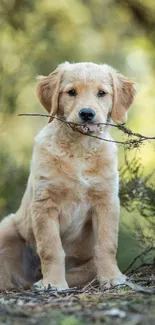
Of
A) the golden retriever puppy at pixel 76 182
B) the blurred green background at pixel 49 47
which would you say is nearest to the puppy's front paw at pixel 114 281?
the golden retriever puppy at pixel 76 182

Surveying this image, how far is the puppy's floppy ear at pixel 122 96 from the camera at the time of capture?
5918 millimetres

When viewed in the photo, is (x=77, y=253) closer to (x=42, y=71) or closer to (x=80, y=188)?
(x=80, y=188)

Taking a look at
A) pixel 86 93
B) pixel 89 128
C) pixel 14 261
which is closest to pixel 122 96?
pixel 86 93

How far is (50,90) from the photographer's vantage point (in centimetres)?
603

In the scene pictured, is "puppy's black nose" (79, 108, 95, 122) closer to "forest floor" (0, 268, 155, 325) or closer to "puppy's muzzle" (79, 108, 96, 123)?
"puppy's muzzle" (79, 108, 96, 123)

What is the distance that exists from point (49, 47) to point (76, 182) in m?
4.62

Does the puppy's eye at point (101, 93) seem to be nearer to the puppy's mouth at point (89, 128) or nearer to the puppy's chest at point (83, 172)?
the puppy's mouth at point (89, 128)

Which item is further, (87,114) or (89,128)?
(89,128)

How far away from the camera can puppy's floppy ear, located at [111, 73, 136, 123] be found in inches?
233

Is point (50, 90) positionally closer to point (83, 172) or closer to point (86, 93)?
point (86, 93)

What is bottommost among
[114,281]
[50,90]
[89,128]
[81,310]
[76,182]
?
[81,310]

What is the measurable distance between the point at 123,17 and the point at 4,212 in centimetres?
292

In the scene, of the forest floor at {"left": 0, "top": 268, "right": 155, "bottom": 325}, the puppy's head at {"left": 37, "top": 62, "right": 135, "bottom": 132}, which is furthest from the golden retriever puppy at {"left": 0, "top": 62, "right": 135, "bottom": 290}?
the forest floor at {"left": 0, "top": 268, "right": 155, "bottom": 325}

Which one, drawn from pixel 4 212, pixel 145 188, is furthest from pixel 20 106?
pixel 145 188
